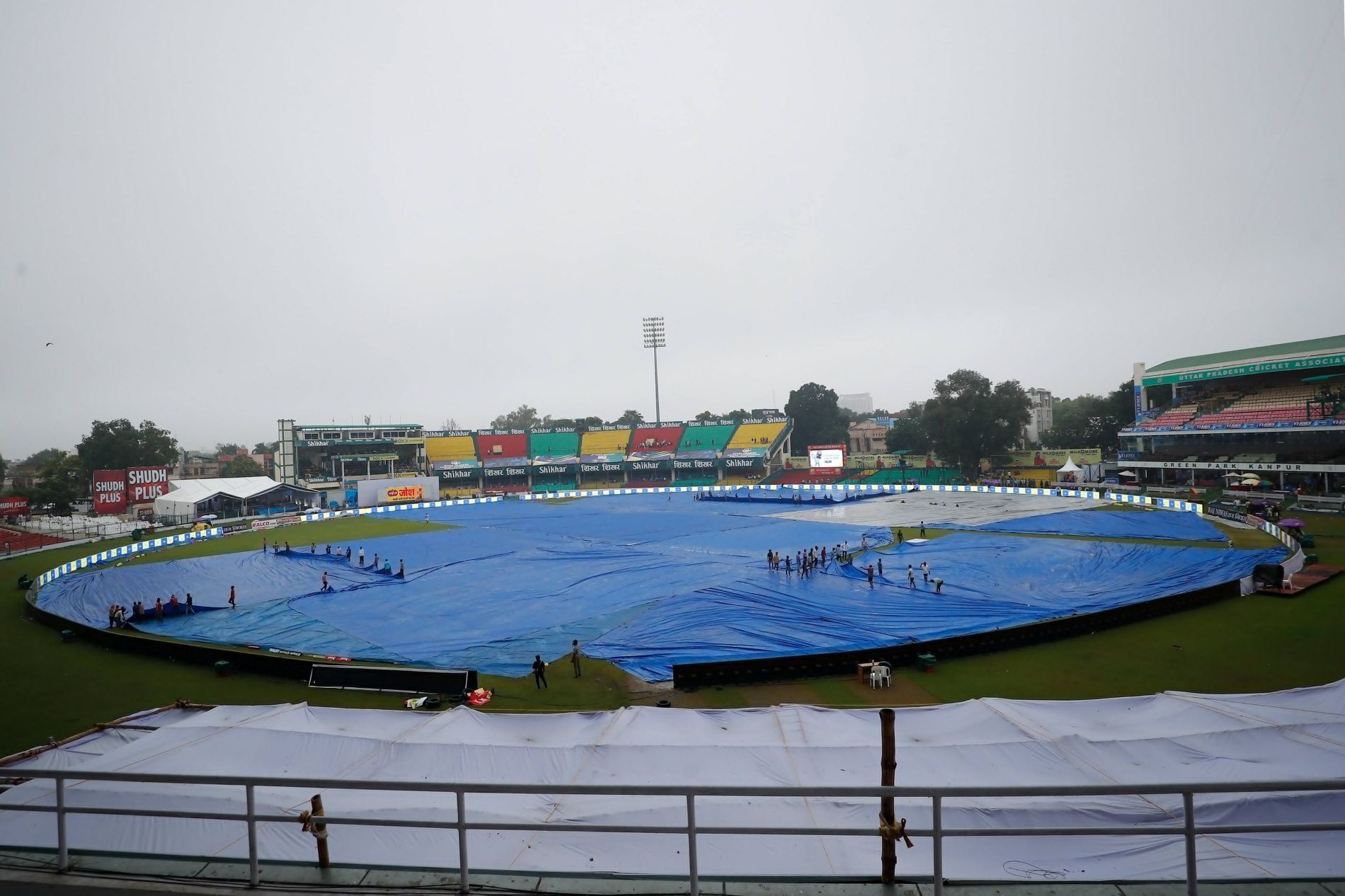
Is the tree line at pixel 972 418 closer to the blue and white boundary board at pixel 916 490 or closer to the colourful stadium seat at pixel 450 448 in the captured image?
the blue and white boundary board at pixel 916 490

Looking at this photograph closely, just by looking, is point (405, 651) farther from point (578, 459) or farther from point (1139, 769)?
point (578, 459)

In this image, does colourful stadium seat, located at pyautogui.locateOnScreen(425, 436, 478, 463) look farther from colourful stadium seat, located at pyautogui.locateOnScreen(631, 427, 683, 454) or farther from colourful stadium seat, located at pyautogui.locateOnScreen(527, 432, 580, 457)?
colourful stadium seat, located at pyautogui.locateOnScreen(631, 427, 683, 454)

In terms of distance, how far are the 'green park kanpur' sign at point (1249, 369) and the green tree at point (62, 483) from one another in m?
94.2

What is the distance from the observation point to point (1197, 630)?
61.1 ft

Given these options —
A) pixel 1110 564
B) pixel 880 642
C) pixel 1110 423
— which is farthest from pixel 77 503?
pixel 1110 423

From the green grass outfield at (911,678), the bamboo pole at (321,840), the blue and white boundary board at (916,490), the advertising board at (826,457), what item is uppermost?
the advertising board at (826,457)

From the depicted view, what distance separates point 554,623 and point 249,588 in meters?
16.0

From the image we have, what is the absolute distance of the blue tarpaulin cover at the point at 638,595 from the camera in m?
19.9

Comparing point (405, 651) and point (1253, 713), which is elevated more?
point (1253, 713)

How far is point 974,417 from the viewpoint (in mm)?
72000

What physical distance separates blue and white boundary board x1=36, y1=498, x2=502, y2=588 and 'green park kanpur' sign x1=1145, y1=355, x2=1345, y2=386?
207ft

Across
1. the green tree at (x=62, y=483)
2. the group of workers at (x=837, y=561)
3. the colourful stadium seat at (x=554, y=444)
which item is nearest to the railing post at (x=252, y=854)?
the group of workers at (x=837, y=561)

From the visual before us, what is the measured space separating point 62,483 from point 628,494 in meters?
49.8

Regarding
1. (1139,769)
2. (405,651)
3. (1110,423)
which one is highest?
(1110,423)
